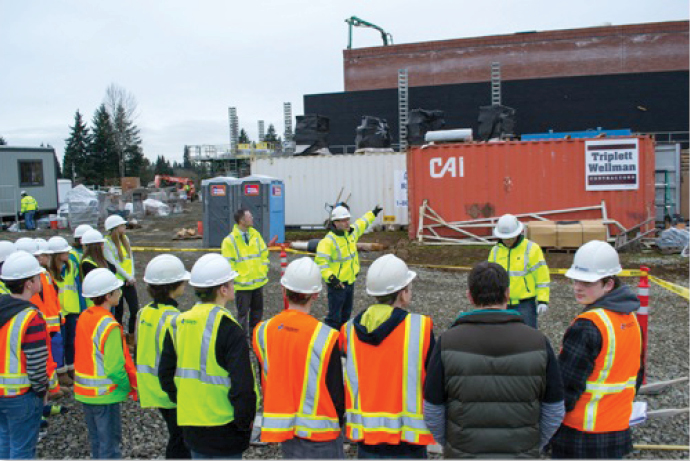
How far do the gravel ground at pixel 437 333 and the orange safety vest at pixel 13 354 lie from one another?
1309 mm

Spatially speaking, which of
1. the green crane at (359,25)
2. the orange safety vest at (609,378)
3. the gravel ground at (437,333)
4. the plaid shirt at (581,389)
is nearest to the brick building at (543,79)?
the green crane at (359,25)

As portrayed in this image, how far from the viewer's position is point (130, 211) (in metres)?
26.6

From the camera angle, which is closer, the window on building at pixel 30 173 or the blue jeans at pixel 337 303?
the blue jeans at pixel 337 303

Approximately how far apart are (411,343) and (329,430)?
67 cm

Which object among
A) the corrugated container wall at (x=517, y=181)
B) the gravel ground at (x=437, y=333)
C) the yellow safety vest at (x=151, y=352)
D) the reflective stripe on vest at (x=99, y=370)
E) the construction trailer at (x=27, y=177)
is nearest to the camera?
the yellow safety vest at (x=151, y=352)

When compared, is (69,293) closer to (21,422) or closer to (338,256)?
(21,422)

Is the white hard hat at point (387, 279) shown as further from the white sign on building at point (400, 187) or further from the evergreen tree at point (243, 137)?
the evergreen tree at point (243, 137)

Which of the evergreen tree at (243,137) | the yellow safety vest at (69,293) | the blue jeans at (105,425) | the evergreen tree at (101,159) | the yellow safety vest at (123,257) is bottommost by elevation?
the blue jeans at (105,425)

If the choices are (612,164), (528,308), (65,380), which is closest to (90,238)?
(65,380)

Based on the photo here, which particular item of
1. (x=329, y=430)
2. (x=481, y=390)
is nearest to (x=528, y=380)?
(x=481, y=390)

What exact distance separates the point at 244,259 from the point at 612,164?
38.3ft

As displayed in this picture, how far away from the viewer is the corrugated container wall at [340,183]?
19.8 m

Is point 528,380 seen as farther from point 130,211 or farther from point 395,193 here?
point 130,211

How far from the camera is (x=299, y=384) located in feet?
10.0
